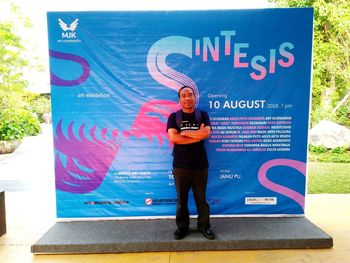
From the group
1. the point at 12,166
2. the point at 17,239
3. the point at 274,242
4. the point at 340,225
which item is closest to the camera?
the point at 274,242

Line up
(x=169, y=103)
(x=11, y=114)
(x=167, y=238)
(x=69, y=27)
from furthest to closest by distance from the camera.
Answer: (x=11, y=114), (x=169, y=103), (x=69, y=27), (x=167, y=238)

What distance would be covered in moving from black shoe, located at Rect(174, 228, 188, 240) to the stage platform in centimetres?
5

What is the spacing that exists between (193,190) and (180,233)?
18.6 inches

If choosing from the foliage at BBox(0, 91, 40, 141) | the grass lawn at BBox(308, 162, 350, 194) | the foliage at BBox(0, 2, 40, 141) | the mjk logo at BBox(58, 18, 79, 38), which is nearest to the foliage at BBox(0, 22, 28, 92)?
the foliage at BBox(0, 2, 40, 141)

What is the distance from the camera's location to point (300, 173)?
3838 millimetres

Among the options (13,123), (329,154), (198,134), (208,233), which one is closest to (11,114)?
(13,123)

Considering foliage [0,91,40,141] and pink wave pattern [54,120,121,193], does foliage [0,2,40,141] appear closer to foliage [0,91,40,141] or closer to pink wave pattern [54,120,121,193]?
foliage [0,91,40,141]

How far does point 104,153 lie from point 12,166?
5380 mm

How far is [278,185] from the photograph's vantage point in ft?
12.6

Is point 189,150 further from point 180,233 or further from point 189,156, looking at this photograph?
point 180,233

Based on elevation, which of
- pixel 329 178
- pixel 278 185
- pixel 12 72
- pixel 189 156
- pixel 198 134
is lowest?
pixel 329 178

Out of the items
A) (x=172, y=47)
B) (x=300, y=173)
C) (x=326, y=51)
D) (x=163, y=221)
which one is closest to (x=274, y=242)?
→ (x=300, y=173)

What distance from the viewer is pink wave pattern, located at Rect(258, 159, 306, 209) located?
3814 millimetres

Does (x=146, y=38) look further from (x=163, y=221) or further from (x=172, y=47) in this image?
(x=163, y=221)
